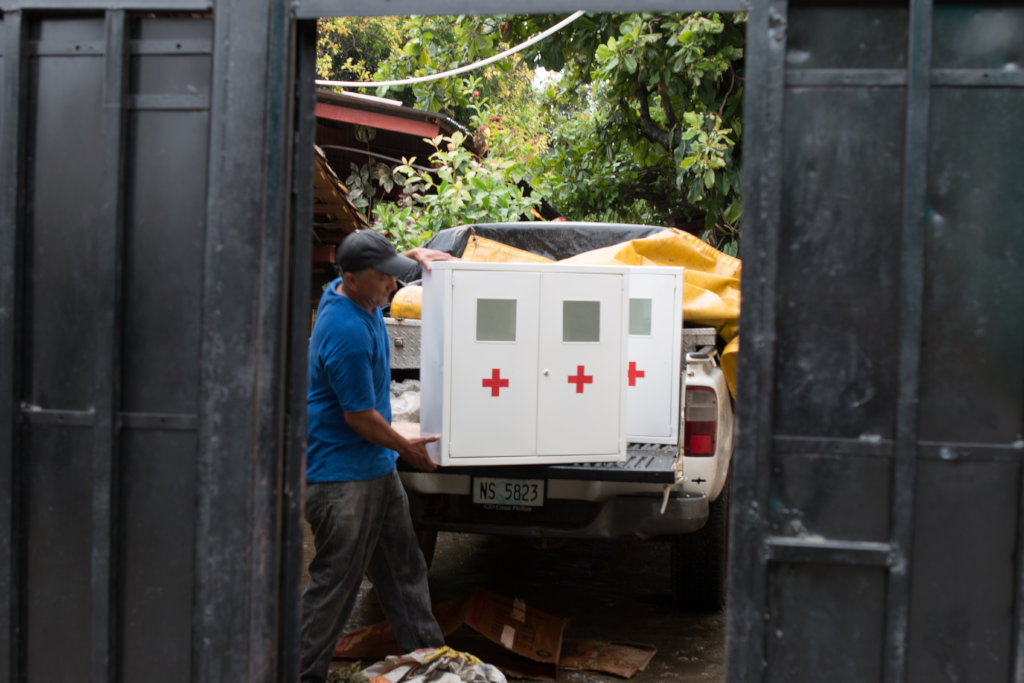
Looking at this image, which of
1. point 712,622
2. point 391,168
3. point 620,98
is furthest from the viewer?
point 391,168

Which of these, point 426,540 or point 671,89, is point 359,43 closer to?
point 671,89

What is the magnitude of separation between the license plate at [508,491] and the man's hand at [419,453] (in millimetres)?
537

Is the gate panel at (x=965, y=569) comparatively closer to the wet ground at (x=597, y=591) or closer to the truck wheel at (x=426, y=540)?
the wet ground at (x=597, y=591)

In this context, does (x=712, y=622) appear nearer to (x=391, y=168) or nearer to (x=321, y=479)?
(x=321, y=479)

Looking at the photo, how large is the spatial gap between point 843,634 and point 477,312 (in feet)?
6.54

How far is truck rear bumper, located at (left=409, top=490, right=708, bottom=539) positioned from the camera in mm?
4492

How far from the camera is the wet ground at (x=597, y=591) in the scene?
15.8ft

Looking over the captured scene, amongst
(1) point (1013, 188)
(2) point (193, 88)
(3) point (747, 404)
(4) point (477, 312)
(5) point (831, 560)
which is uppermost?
(2) point (193, 88)

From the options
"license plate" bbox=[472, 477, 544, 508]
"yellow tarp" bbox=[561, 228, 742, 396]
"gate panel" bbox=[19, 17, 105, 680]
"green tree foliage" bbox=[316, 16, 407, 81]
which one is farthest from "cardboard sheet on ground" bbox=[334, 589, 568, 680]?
"green tree foliage" bbox=[316, 16, 407, 81]

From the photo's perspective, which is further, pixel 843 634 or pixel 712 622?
pixel 712 622

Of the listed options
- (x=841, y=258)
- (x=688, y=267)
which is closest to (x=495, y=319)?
(x=841, y=258)

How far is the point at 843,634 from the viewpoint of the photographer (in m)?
2.54

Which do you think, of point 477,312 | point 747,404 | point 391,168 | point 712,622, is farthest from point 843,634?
point 391,168

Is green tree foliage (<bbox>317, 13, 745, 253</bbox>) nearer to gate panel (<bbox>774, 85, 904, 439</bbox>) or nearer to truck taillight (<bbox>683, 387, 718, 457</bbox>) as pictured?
truck taillight (<bbox>683, 387, 718, 457</bbox>)
